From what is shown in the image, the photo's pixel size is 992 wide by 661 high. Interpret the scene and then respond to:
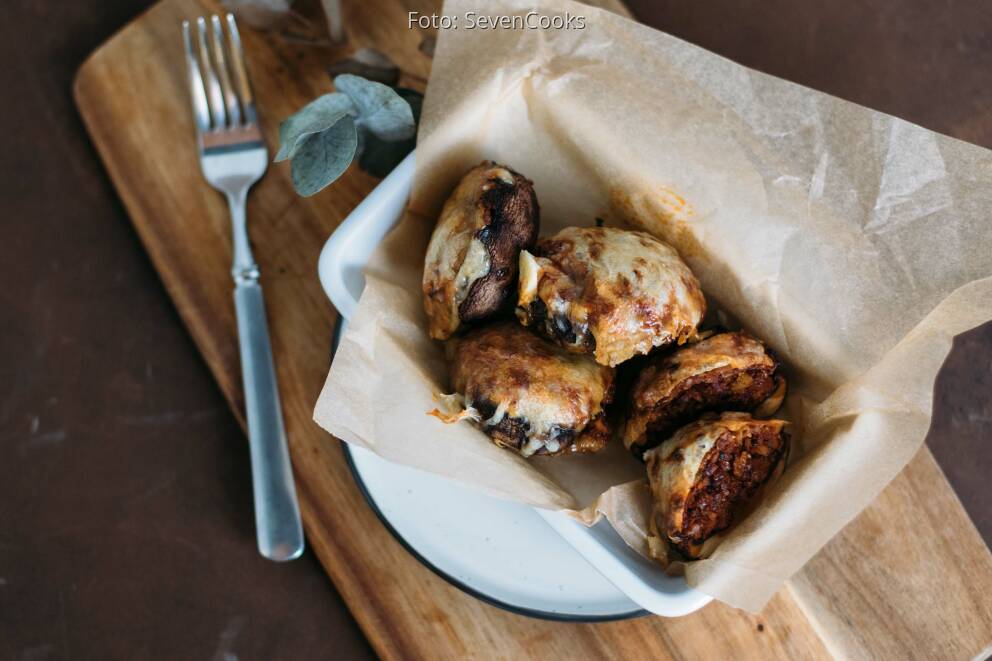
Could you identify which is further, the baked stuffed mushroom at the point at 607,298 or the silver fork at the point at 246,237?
the silver fork at the point at 246,237

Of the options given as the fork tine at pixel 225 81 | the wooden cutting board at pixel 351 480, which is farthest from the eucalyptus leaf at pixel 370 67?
the fork tine at pixel 225 81

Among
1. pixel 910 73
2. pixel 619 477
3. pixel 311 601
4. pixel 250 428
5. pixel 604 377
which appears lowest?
pixel 311 601

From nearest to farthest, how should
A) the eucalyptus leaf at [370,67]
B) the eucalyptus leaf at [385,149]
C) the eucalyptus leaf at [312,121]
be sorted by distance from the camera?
the eucalyptus leaf at [312,121], the eucalyptus leaf at [385,149], the eucalyptus leaf at [370,67]

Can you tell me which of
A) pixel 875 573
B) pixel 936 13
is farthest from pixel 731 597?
pixel 936 13

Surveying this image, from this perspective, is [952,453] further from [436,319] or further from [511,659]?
[436,319]

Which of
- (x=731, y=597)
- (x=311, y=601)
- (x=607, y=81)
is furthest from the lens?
(x=311, y=601)

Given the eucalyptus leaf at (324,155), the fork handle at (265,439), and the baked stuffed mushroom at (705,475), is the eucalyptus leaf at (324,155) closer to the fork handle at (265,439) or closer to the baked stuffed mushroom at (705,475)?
the fork handle at (265,439)

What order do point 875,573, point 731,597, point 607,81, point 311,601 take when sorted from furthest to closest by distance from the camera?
point 311,601 < point 875,573 < point 607,81 < point 731,597
